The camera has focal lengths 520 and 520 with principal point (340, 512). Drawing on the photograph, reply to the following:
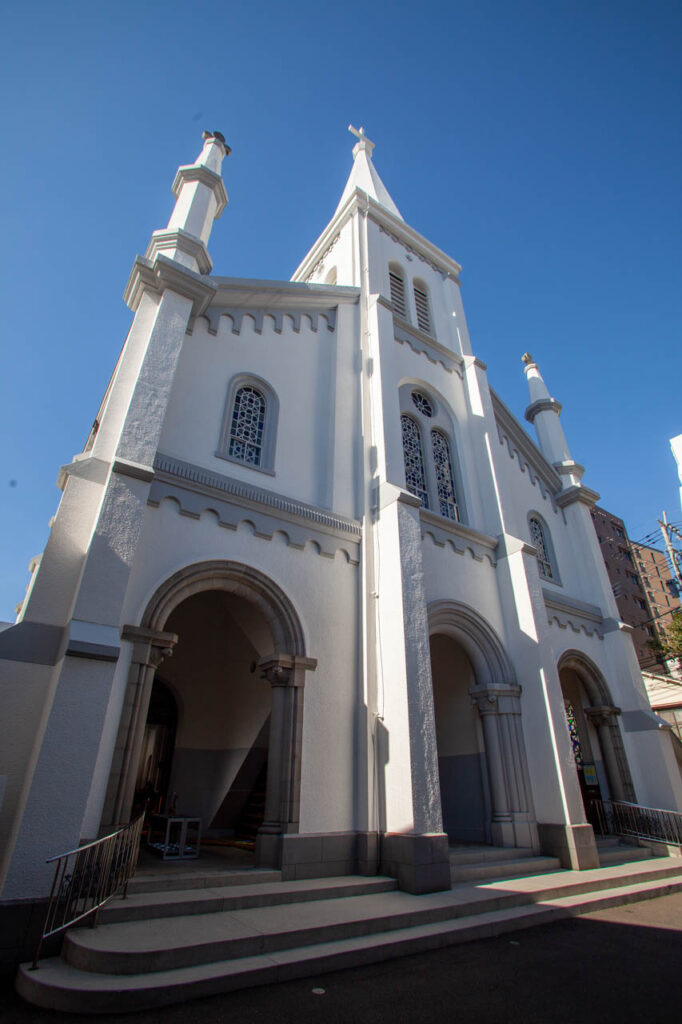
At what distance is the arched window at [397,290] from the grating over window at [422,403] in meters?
2.53

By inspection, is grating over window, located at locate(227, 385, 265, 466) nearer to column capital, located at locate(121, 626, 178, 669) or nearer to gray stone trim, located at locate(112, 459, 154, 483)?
gray stone trim, located at locate(112, 459, 154, 483)

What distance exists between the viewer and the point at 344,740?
7.71m

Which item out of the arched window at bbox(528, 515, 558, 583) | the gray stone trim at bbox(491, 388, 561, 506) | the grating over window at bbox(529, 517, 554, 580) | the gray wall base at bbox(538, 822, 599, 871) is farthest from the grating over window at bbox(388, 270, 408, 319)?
the gray wall base at bbox(538, 822, 599, 871)

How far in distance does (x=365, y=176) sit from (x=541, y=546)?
14.3 metres

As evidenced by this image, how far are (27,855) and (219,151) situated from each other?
12.1 metres

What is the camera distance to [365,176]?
60.7ft

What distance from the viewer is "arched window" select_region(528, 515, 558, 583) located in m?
13.9

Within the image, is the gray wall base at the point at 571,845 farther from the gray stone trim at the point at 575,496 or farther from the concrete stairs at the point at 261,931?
the gray stone trim at the point at 575,496

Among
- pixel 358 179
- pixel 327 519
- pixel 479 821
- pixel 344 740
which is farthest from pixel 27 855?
pixel 358 179

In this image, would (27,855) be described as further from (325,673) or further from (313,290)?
(313,290)

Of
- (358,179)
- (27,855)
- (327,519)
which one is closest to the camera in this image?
(27,855)

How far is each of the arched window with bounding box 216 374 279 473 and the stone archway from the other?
419 cm

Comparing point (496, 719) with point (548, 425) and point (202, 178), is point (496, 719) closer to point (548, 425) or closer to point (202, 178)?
point (548, 425)

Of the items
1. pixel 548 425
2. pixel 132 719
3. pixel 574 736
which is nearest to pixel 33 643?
pixel 132 719
